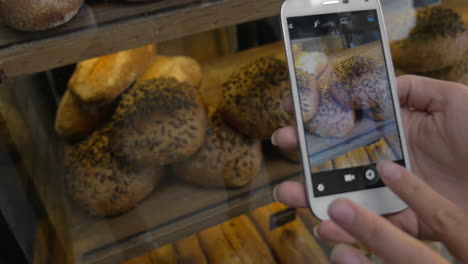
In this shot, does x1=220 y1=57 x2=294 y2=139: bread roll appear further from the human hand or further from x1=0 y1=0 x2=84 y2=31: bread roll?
x1=0 y1=0 x2=84 y2=31: bread roll

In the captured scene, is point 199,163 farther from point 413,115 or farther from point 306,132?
point 413,115

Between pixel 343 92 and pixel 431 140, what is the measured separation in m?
0.15

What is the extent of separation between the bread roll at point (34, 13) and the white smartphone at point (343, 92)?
278mm

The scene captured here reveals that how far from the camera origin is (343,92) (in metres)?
0.51

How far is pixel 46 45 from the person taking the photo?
1.35 feet

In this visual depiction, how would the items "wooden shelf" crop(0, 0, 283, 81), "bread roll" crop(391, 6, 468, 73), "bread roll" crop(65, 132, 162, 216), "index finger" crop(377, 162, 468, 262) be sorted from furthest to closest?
"bread roll" crop(391, 6, 468, 73), "bread roll" crop(65, 132, 162, 216), "wooden shelf" crop(0, 0, 283, 81), "index finger" crop(377, 162, 468, 262)

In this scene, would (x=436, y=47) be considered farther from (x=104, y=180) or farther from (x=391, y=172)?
(x=104, y=180)

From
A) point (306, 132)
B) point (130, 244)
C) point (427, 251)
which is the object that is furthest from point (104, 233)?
point (427, 251)

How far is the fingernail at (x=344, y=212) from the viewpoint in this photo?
1.12 ft

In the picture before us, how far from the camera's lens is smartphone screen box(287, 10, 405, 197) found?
0.49 meters

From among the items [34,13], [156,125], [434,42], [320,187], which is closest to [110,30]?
[34,13]

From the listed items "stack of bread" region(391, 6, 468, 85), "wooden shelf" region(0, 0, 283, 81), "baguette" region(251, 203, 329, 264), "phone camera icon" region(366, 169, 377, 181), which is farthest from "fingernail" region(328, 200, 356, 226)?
"stack of bread" region(391, 6, 468, 85)

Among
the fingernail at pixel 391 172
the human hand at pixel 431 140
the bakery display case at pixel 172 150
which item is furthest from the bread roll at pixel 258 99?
the fingernail at pixel 391 172

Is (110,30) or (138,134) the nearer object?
(110,30)
